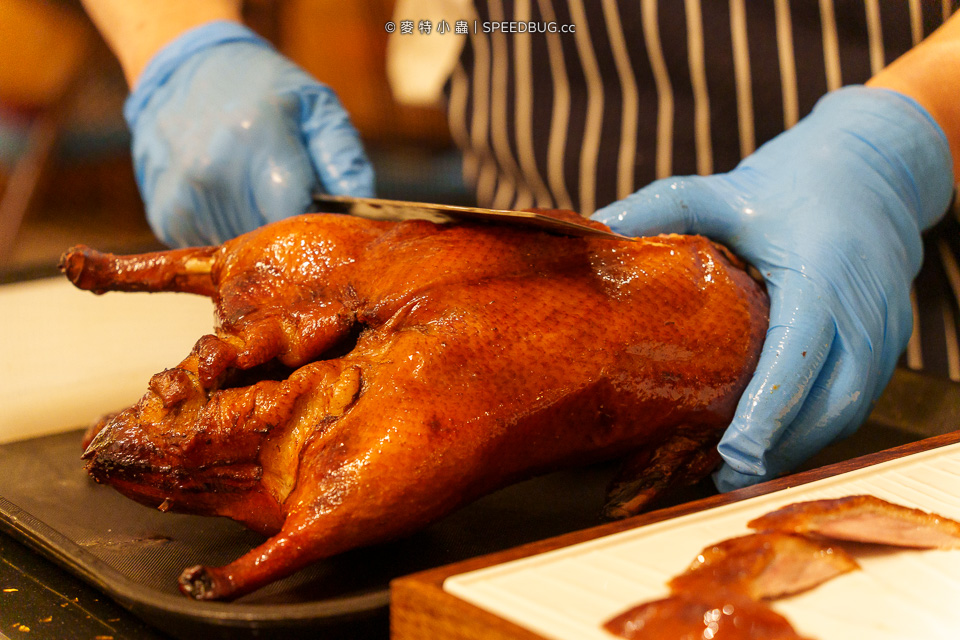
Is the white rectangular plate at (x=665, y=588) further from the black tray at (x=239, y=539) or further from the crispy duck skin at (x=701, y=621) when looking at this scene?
the black tray at (x=239, y=539)

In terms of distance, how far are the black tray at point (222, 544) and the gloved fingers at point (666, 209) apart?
19.6 inches

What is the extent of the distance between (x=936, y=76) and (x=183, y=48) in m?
2.05

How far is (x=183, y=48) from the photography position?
239cm

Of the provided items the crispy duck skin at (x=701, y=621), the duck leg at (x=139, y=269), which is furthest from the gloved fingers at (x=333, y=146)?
the crispy duck skin at (x=701, y=621)

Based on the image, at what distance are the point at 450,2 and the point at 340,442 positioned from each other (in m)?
1.99

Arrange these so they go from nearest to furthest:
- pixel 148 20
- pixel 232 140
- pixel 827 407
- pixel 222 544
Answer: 1. pixel 222 544
2. pixel 827 407
3. pixel 232 140
4. pixel 148 20

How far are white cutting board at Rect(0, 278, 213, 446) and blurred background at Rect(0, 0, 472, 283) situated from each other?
153 centimetres

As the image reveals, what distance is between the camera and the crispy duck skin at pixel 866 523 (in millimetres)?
891

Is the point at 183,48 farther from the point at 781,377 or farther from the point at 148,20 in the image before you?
the point at 781,377

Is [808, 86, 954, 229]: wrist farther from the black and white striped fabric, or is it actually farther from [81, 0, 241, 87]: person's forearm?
[81, 0, 241, 87]: person's forearm

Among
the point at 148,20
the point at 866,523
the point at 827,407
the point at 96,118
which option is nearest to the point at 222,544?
the point at 866,523

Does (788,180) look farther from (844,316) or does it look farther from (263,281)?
(263,281)

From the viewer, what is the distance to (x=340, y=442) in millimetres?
1123

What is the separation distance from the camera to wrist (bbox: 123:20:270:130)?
238 cm
